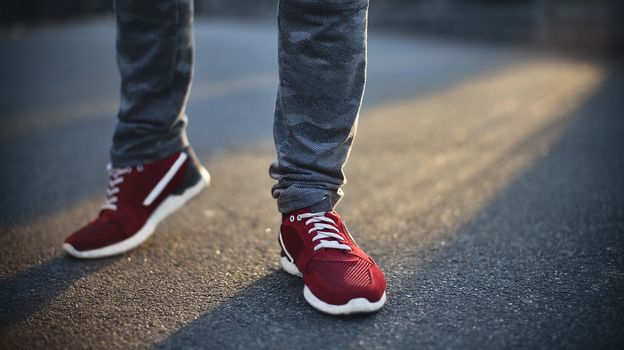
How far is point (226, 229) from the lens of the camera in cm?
145

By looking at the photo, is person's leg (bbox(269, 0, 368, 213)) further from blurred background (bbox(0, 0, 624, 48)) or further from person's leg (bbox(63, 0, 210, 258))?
blurred background (bbox(0, 0, 624, 48))

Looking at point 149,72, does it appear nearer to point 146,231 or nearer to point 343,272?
point 146,231

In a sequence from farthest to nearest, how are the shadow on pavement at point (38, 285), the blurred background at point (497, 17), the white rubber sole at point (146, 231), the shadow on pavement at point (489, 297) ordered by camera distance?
the blurred background at point (497, 17) → the white rubber sole at point (146, 231) → the shadow on pavement at point (38, 285) → the shadow on pavement at point (489, 297)

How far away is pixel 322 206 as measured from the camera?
110cm

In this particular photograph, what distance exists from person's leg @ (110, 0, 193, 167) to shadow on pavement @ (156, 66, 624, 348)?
0.46m

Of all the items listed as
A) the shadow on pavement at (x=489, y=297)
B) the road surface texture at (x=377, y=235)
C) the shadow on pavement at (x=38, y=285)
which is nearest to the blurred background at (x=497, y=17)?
the road surface texture at (x=377, y=235)

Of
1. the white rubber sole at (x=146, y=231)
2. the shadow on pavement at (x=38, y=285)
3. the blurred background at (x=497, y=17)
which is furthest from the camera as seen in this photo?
the blurred background at (x=497, y=17)

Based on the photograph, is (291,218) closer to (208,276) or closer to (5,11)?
(208,276)

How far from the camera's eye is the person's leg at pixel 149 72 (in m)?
1.27

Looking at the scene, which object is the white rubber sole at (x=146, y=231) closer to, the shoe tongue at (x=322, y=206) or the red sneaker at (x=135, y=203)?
the red sneaker at (x=135, y=203)

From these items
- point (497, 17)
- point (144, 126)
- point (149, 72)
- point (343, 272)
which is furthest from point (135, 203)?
point (497, 17)

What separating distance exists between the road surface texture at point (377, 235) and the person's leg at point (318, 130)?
8 centimetres

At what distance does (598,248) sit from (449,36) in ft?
25.0

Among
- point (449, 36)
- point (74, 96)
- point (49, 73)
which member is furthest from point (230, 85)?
point (449, 36)
